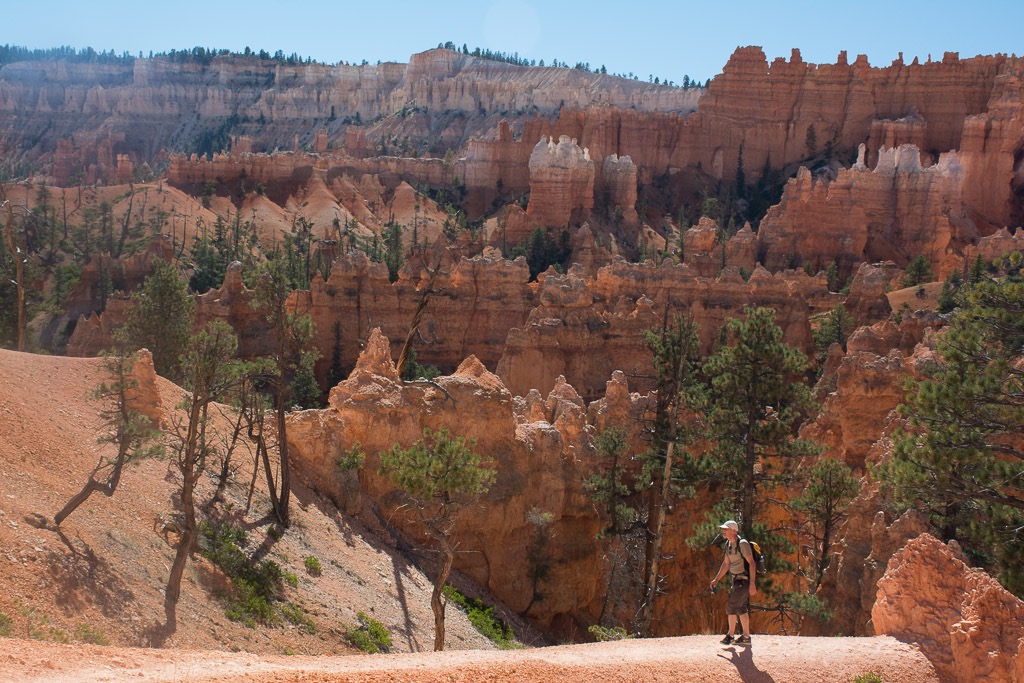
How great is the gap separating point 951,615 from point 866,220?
200ft

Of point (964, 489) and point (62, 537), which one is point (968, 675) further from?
point (62, 537)

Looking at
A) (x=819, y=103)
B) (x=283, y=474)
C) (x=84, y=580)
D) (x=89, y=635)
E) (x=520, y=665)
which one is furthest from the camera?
(x=819, y=103)

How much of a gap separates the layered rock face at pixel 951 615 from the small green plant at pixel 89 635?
8669 mm

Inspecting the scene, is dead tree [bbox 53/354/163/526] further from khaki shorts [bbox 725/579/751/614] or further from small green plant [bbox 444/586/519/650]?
khaki shorts [bbox 725/579/751/614]

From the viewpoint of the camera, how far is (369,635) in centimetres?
1570

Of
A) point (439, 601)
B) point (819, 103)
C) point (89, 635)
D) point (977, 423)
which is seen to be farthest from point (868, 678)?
point (819, 103)

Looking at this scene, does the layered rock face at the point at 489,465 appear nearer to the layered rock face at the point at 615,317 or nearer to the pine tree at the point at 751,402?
the pine tree at the point at 751,402

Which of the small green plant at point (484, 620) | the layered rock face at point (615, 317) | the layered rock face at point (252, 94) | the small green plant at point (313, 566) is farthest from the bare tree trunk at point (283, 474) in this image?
the layered rock face at point (252, 94)

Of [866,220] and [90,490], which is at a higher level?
[866,220]

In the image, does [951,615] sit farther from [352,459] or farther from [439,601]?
[352,459]

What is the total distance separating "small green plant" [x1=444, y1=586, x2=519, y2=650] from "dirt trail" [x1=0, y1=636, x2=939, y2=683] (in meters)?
7.88

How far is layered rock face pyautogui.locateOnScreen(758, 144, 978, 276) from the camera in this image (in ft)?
213

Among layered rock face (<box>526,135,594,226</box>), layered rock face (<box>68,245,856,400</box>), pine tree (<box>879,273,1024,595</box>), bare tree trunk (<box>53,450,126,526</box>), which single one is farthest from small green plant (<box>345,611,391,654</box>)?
layered rock face (<box>526,135,594,226</box>)

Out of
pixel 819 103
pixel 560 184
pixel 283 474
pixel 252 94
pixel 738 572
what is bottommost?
pixel 283 474
